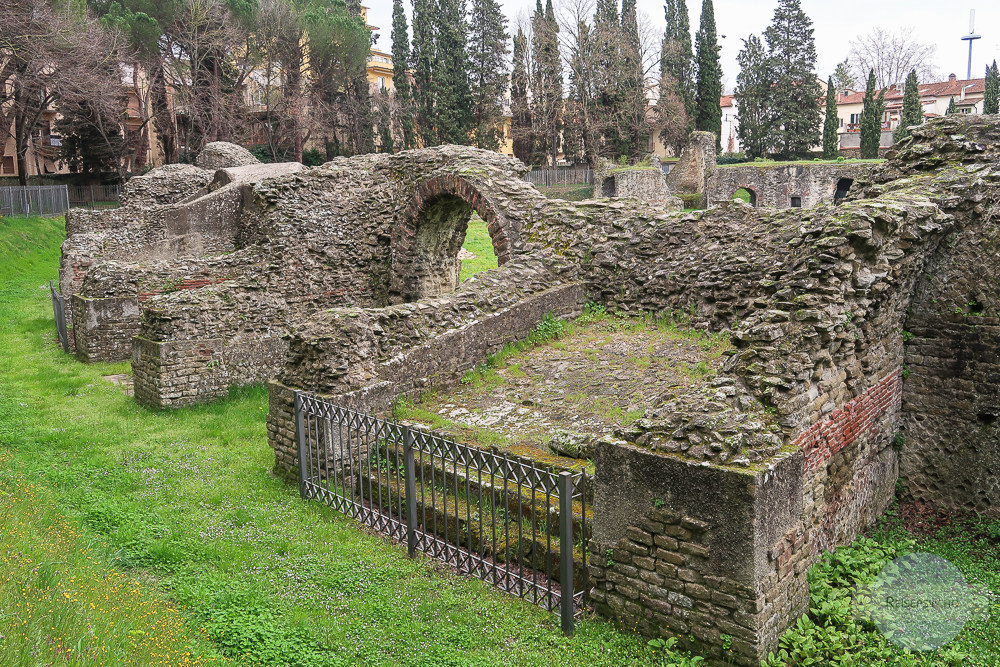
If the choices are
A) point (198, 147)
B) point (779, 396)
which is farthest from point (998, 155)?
point (198, 147)

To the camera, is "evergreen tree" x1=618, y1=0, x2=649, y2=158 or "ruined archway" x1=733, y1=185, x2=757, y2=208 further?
"evergreen tree" x1=618, y1=0, x2=649, y2=158

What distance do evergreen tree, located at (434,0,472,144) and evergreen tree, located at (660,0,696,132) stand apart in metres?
13.4

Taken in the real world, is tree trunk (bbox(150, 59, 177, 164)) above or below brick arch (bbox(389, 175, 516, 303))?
above

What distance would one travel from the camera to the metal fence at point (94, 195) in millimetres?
33906

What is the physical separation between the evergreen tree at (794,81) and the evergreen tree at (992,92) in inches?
353

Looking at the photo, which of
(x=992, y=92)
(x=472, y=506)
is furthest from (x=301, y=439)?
(x=992, y=92)

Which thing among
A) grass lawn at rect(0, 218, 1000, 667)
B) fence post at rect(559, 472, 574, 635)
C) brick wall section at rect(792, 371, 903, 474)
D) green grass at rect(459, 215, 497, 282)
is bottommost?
grass lawn at rect(0, 218, 1000, 667)

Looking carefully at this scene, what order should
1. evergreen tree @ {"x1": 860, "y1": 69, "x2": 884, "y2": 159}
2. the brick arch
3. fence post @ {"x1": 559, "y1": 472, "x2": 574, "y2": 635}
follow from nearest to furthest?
fence post @ {"x1": 559, "y1": 472, "x2": 574, "y2": 635} → the brick arch → evergreen tree @ {"x1": 860, "y1": 69, "x2": 884, "y2": 159}

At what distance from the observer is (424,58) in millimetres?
43656

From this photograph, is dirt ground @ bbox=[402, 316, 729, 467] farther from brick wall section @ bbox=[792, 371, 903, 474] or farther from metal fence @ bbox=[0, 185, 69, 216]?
metal fence @ bbox=[0, 185, 69, 216]

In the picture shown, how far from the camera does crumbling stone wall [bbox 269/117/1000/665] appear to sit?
4574 mm

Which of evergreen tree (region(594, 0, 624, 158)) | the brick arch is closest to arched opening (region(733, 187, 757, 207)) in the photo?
evergreen tree (region(594, 0, 624, 158))

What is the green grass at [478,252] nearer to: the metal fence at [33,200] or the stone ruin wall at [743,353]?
the stone ruin wall at [743,353]

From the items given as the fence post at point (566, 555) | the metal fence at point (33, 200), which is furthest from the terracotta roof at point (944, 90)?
the fence post at point (566, 555)
